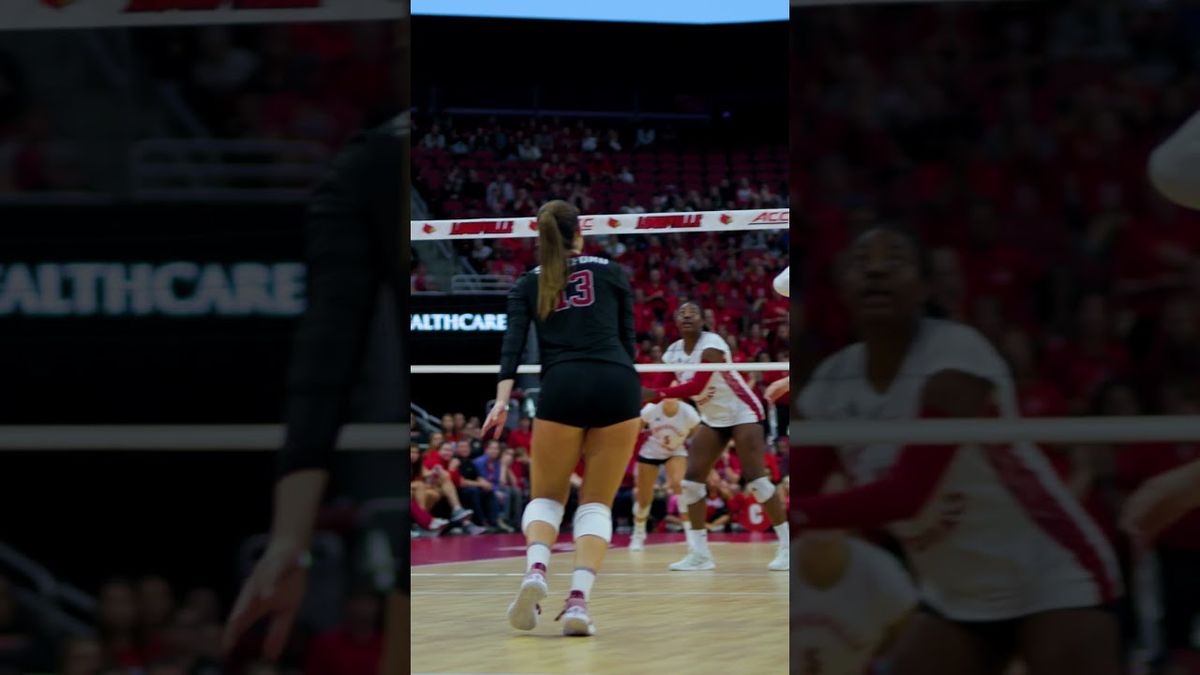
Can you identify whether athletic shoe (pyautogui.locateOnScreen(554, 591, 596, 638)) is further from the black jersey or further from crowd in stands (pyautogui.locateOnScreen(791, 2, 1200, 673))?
crowd in stands (pyautogui.locateOnScreen(791, 2, 1200, 673))

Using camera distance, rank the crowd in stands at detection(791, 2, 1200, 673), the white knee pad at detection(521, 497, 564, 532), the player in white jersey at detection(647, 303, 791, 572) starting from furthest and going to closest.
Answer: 1. the player in white jersey at detection(647, 303, 791, 572)
2. the white knee pad at detection(521, 497, 564, 532)
3. the crowd in stands at detection(791, 2, 1200, 673)

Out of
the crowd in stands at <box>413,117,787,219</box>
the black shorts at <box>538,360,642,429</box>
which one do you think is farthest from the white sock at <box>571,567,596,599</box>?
the crowd in stands at <box>413,117,787,219</box>

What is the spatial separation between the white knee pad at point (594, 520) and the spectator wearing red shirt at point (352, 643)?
9.83ft

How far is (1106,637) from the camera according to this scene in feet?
8.04

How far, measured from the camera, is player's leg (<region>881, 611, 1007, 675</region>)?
246cm

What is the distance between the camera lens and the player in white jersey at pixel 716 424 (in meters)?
8.95

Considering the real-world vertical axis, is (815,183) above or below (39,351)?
above

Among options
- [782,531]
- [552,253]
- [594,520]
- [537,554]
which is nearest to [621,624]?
[594,520]

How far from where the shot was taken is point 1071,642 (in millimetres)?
2449

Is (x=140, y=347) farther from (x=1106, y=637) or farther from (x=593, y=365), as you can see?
(x=593, y=365)

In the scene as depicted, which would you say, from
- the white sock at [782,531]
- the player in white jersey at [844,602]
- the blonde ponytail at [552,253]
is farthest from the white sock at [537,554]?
the white sock at [782,531]

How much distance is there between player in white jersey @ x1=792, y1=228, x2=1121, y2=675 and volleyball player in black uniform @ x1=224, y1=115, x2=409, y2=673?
2.76 feet

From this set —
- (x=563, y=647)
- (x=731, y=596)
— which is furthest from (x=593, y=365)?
(x=731, y=596)

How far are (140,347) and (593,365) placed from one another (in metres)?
3.06
